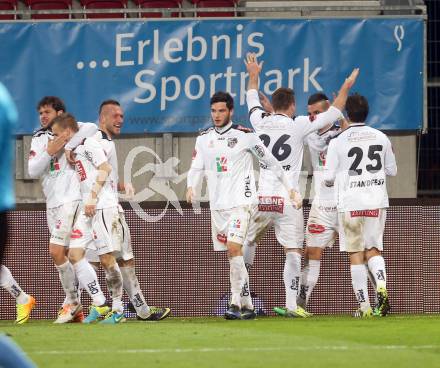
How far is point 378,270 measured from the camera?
41.4ft

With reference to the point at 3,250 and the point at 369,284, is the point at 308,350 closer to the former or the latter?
the point at 3,250

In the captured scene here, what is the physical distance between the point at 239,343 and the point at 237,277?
9.93ft

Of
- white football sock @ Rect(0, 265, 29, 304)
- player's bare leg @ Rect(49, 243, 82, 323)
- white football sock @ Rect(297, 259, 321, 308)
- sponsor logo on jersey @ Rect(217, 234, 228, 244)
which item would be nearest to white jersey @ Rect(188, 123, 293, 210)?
sponsor logo on jersey @ Rect(217, 234, 228, 244)

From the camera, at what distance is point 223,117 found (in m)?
12.7

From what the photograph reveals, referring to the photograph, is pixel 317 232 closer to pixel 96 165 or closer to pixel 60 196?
pixel 96 165

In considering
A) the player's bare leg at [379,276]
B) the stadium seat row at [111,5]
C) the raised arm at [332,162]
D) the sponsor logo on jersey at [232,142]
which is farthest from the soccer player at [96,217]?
the stadium seat row at [111,5]

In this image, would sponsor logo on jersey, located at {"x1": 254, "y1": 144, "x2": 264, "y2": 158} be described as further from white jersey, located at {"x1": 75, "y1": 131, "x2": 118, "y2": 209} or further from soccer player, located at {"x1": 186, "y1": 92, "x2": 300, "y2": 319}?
white jersey, located at {"x1": 75, "y1": 131, "x2": 118, "y2": 209}

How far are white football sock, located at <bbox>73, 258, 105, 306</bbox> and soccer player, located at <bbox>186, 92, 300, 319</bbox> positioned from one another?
122 cm

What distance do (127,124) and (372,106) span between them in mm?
3125

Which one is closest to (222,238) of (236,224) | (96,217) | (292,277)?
(236,224)

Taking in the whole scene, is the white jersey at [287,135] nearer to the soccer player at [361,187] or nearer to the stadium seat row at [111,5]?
the soccer player at [361,187]

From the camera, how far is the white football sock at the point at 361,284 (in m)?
12.7

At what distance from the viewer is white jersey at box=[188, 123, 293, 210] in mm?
12547

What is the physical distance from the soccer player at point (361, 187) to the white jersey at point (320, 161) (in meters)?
0.59
